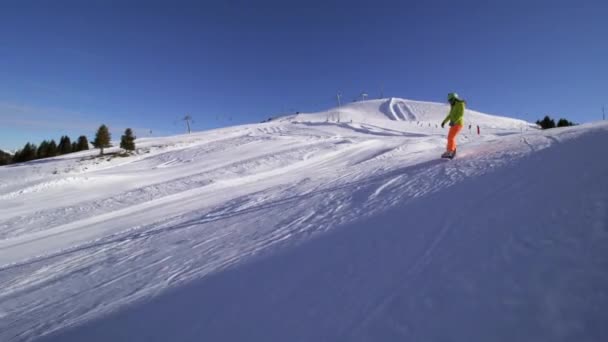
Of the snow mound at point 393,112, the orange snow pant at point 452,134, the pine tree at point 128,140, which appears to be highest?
the snow mound at point 393,112

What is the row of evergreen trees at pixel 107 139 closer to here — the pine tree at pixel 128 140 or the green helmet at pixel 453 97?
the pine tree at pixel 128 140

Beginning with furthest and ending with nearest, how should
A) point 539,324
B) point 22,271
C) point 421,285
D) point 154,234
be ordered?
point 154,234 < point 22,271 < point 421,285 < point 539,324

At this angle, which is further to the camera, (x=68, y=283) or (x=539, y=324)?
(x=68, y=283)

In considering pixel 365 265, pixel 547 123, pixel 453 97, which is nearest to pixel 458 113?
pixel 453 97

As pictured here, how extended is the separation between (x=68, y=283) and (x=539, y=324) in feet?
24.4

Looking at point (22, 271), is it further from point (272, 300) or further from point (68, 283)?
point (272, 300)

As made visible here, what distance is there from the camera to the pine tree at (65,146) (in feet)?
Result: 216

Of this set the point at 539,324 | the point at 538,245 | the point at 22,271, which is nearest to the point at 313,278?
the point at 539,324

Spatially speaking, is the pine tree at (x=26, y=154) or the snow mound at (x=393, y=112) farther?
the snow mound at (x=393, y=112)

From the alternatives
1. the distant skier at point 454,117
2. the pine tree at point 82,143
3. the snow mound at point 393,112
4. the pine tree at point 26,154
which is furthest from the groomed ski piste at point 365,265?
the pine tree at point 26,154

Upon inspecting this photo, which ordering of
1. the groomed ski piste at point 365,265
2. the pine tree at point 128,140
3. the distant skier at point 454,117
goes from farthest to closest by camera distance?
the pine tree at point 128,140 < the distant skier at point 454,117 < the groomed ski piste at point 365,265

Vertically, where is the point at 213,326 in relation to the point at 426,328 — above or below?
below

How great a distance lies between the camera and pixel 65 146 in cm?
6756

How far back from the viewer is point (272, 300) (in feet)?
10.8
